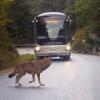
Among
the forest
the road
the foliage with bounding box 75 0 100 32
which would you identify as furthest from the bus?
the foliage with bounding box 75 0 100 32

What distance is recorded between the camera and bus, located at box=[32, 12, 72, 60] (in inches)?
1753

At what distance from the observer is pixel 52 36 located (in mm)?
45406

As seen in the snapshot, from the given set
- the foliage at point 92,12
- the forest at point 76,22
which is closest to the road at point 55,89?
the forest at point 76,22

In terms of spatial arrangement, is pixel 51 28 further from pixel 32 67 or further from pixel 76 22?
pixel 76 22

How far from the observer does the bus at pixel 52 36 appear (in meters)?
44.5

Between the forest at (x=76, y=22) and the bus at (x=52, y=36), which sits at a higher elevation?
the bus at (x=52, y=36)

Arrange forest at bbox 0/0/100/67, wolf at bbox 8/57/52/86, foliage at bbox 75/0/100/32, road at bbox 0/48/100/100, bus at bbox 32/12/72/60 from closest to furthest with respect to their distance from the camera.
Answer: road at bbox 0/48/100/100
wolf at bbox 8/57/52/86
bus at bbox 32/12/72/60
foliage at bbox 75/0/100/32
forest at bbox 0/0/100/67

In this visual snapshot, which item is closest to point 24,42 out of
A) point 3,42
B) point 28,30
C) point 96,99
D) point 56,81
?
point 28,30

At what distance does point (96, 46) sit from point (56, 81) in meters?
52.1

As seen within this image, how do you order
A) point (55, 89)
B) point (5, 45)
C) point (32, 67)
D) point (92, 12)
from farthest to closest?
point (92, 12) → point (5, 45) → point (32, 67) → point (55, 89)

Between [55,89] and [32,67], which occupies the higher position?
[32,67]

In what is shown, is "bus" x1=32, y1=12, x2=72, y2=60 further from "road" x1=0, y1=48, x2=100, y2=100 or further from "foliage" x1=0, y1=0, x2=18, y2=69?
"road" x1=0, y1=48, x2=100, y2=100

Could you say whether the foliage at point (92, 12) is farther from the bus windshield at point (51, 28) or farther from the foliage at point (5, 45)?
the foliage at point (5, 45)

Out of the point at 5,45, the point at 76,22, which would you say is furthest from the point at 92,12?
the point at 5,45
